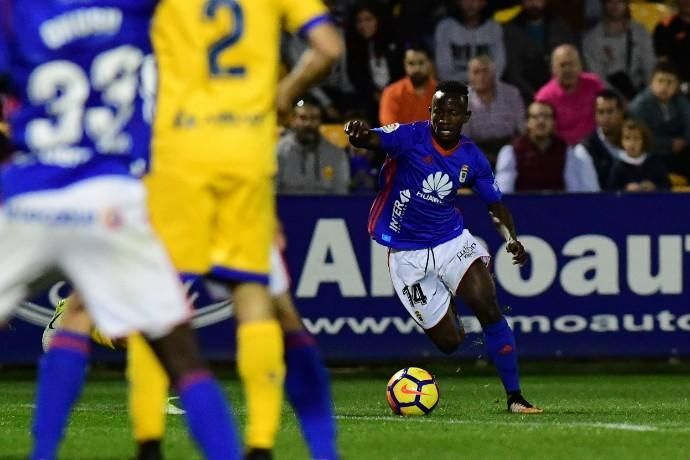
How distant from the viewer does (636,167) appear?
14.6 m

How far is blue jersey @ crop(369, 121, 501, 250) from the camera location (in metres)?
10.7

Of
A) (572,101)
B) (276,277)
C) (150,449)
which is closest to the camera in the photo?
(276,277)

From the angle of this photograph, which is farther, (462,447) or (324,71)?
(462,447)

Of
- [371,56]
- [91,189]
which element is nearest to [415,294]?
[371,56]

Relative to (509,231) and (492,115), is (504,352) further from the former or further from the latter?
(492,115)

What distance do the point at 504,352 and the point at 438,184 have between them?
3.85ft

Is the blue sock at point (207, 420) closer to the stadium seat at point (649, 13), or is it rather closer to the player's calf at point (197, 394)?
the player's calf at point (197, 394)

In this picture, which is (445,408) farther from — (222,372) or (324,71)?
(324,71)

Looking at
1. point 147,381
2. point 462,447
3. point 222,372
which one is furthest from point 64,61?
point 222,372

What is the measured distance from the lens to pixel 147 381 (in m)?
6.46

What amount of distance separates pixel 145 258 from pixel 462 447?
2819 millimetres

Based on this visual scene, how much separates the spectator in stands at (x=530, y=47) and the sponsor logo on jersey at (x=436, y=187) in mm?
5580

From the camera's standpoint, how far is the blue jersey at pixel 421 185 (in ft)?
35.0

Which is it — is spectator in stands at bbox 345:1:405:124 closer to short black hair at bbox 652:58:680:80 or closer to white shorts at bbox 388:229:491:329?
short black hair at bbox 652:58:680:80
